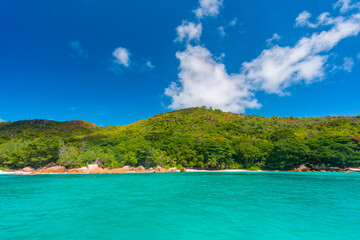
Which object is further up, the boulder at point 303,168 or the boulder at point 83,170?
the boulder at point 303,168

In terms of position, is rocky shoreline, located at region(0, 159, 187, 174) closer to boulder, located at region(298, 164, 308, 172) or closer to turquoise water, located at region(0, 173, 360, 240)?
turquoise water, located at region(0, 173, 360, 240)

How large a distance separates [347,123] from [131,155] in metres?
107

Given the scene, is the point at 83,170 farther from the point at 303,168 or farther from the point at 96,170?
the point at 303,168

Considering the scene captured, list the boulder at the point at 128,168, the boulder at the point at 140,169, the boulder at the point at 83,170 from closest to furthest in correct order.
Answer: the boulder at the point at 83,170, the boulder at the point at 128,168, the boulder at the point at 140,169

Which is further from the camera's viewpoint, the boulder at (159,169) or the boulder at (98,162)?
the boulder at (159,169)

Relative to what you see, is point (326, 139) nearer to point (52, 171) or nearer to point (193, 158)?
point (193, 158)

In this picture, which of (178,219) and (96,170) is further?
(96,170)

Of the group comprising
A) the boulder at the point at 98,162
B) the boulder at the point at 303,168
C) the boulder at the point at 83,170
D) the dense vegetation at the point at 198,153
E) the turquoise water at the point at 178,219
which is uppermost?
the dense vegetation at the point at 198,153

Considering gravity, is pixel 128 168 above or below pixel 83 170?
A: above

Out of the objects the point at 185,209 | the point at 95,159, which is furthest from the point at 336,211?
the point at 95,159

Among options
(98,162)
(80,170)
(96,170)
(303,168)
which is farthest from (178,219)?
(303,168)

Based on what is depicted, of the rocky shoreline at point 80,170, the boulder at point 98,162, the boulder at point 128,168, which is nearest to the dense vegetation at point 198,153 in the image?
the boulder at point 98,162

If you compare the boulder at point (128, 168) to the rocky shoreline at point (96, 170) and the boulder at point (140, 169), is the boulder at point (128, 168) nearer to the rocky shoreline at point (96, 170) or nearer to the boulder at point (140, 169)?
the rocky shoreline at point (96, 170)

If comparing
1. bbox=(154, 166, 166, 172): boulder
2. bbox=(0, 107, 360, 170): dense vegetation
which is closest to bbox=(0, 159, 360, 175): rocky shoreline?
bbox=(154, 166, 166, 172): boulder
